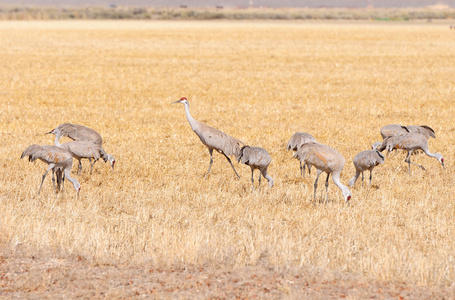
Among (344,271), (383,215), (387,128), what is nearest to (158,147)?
(387,128)

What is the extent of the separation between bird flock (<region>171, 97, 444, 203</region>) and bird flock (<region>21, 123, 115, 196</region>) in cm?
171

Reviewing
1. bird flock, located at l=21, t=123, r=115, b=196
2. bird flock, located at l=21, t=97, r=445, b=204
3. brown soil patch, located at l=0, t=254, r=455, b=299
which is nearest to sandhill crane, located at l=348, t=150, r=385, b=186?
bird flock, located at l=21, t=97, r=445, b=204

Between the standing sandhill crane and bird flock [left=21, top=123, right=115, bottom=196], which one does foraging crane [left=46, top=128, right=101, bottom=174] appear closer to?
bird flock [left=21, top=123, right=115, bottom=196]

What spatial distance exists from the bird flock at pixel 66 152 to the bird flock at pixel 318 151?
5.60ft

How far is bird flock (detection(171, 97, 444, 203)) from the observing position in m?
8.71

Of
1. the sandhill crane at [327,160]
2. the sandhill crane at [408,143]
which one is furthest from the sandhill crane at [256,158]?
the sandhill crane at [408,143]

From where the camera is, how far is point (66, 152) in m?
8.55

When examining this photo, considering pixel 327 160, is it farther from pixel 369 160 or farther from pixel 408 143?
pixel 408 143

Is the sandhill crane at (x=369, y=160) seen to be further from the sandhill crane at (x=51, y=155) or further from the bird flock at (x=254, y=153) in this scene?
the sandhill crane at (x=51, y=155)

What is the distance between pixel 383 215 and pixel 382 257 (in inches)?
75.3

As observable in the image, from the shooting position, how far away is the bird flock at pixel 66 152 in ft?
27.5

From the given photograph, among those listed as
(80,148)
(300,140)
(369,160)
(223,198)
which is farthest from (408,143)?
(80,148)

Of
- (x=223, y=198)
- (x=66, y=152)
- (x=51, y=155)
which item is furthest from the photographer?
(x=223, y=198)

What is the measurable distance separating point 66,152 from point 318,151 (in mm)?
3609
